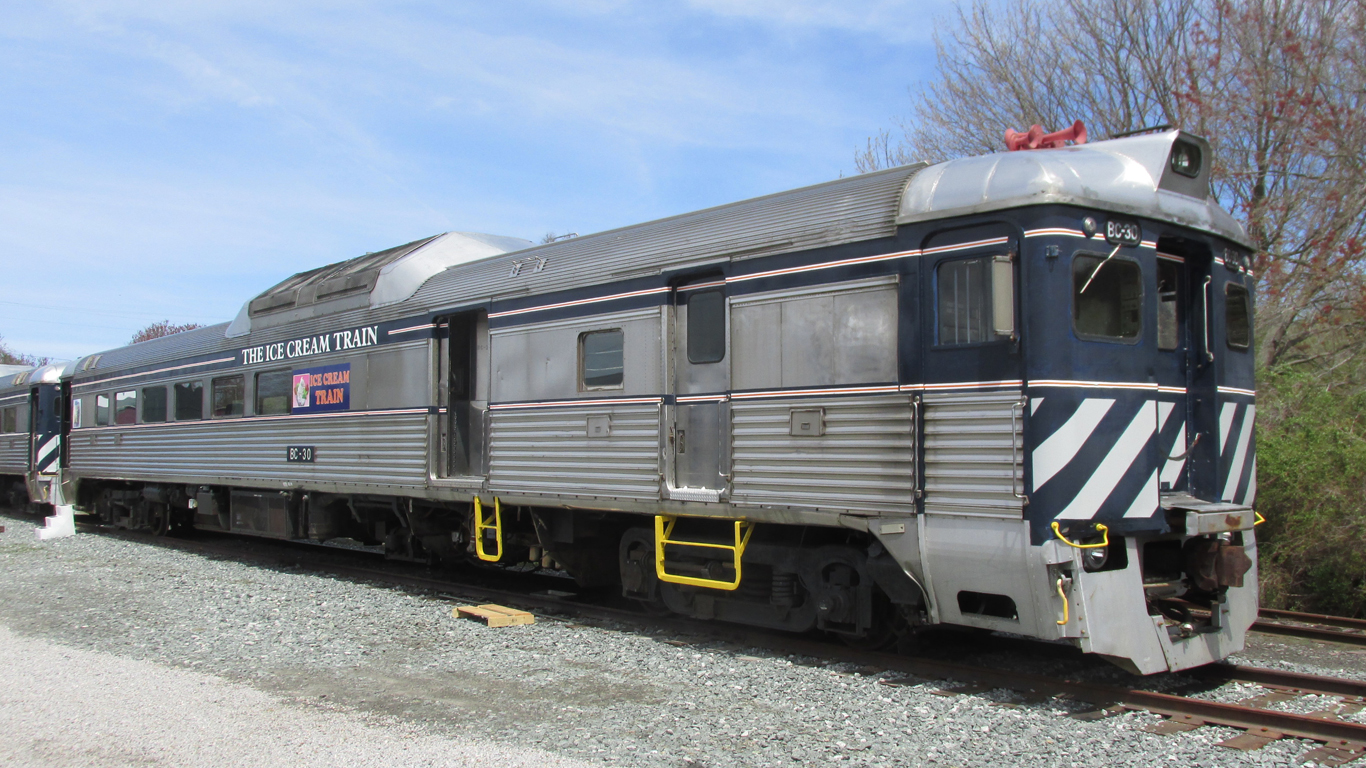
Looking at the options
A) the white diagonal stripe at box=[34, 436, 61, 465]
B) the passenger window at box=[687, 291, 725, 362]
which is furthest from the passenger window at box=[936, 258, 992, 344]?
the white diagonal stripe at box=[34, 436, 61, 465]

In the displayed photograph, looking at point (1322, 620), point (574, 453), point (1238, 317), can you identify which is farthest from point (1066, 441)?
point (1322, 620)

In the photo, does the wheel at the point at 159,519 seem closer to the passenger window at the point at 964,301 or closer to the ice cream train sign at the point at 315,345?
the ice cream train sign at the point at 315,345

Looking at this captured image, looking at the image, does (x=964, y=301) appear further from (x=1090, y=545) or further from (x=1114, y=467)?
(x=1090, y=545)

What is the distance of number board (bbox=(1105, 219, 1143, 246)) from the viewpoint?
6305 millimetres

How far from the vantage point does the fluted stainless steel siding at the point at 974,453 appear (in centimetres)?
595

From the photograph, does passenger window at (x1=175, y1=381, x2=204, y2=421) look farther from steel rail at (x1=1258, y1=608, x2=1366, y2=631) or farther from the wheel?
steel rail at (x1=1258, y1=608, x2=1366, y2=631)

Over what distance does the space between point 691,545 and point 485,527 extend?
3.02m

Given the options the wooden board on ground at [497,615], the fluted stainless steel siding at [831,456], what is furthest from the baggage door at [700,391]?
the wooden board on ground at [497,615]

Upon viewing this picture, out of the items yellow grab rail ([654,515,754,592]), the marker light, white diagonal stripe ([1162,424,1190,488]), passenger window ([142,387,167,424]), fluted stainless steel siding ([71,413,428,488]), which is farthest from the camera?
passenger window ([142,387,167,424])

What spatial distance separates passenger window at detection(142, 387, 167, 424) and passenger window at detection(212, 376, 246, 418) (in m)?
2.00

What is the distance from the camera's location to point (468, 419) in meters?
10.6

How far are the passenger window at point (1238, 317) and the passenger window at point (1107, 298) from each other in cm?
124

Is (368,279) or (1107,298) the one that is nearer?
(1107,298)

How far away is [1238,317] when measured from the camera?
7.42 meters
